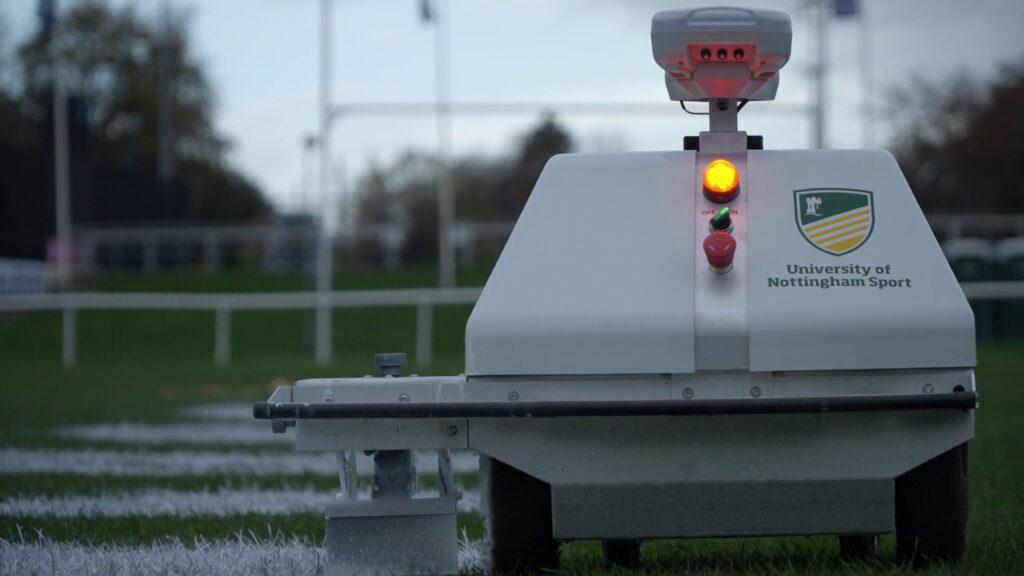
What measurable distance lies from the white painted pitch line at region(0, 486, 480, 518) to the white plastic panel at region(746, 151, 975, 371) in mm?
2891

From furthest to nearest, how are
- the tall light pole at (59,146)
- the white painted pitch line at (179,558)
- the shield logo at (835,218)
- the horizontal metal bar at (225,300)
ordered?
the tall light pole at (59,146)
the horizontal metal bar at (225,300)
the white painted pitch line at (179,558)
the shield logo at (835,218)

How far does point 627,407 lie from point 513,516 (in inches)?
24.5

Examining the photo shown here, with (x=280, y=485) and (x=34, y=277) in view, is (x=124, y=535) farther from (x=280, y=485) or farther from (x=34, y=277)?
(x=34, y=277)

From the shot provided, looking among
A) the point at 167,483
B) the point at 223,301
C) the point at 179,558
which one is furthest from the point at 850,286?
the point at 223,301

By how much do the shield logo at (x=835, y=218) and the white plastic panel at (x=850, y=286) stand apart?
2 cm

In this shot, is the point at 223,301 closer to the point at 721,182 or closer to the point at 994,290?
the point at 994,290

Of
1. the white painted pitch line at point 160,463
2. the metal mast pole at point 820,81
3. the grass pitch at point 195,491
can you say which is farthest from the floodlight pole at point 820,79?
the white painted pitch line at point 160,463

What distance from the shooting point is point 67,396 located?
18.7 m

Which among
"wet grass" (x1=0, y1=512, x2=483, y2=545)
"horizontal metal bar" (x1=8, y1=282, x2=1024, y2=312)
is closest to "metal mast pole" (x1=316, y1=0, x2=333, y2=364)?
"horizontal metal bar" (x1=8, y1=282, x2=1024, y2=312)

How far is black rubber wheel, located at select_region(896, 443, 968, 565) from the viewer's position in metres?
5.12

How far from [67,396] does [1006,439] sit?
11.3 meters

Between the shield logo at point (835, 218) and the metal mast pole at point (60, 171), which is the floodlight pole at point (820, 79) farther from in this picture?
the shield logo at point (835, 218)

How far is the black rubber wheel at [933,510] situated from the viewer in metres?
5.12

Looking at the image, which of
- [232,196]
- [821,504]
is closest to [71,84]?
[232,196]
